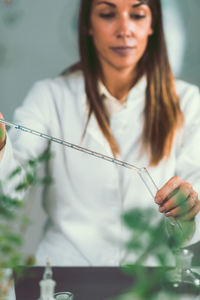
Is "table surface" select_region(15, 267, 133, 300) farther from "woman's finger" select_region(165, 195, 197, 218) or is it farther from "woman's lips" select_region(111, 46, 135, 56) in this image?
"woman's lips" select_region(111, 46, 135, 56)

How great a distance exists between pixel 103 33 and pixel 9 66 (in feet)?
1.59

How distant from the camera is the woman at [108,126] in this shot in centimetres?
100

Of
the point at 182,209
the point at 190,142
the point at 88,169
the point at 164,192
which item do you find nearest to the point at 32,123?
the point at 88,169

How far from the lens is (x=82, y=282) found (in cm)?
69

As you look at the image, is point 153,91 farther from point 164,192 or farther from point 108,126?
point 164,192

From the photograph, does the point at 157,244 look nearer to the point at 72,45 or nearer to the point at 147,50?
the point at 147,50

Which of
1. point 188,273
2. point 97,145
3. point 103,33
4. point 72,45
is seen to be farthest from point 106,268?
point 72,45

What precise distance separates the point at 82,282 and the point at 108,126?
0.45 m

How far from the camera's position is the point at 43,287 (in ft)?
1.77

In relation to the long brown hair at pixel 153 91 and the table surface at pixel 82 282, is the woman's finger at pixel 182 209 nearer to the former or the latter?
the table surface at pixel 82 282

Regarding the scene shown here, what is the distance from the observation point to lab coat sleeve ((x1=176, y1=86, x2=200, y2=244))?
1.02 m

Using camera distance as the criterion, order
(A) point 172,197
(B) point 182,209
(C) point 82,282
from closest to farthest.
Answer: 1. (B) point 182,209
2. (A) point 172,197
3. (C) point 82,282

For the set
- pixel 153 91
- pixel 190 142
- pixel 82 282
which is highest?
pixel 153 91

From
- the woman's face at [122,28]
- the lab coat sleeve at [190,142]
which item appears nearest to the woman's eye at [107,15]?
the woman's face at [122,28]
